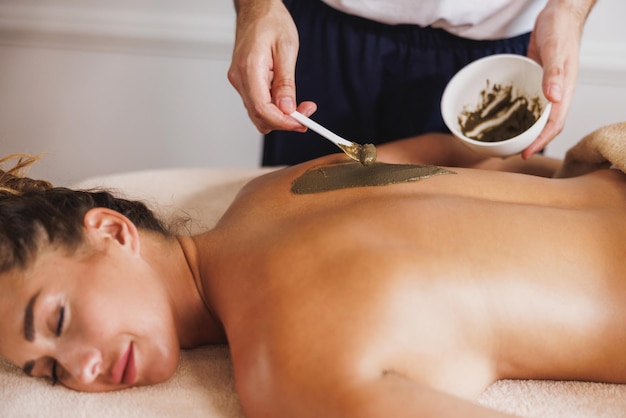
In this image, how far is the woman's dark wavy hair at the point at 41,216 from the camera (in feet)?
3.28

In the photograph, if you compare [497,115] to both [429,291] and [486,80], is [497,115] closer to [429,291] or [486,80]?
[486,80]

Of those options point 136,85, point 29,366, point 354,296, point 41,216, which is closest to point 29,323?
point 29,366

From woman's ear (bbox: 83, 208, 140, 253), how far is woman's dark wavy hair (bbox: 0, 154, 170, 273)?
0.02 metres

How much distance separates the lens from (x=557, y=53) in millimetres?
1186

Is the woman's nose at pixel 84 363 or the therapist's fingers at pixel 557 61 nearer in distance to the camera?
the woman's nose at pixel 84 363

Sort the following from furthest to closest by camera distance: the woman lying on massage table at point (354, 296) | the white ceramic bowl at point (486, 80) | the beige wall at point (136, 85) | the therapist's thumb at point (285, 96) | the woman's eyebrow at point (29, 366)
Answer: the beige wall at point (136, 85) < the white ceramic bowl at point (486, 80) < the therapist's thumb at point (285, 96) < the woman's eyebrow at point (29, 366) < the woman lying on massage table at point (354, 296)

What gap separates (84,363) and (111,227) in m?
0.24

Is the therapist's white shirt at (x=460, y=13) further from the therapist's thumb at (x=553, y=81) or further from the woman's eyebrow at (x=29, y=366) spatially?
the woman's eyebrow at (x=29, y=366)

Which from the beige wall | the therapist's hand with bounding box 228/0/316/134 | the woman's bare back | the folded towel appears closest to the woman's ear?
the woman's bare back

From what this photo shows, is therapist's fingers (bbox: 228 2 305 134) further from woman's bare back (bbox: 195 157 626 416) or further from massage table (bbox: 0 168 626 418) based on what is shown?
massage table (bbox: 0 168 626 418)

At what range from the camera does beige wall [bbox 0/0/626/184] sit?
2004mm

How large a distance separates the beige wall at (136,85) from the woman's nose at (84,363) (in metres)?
1.28

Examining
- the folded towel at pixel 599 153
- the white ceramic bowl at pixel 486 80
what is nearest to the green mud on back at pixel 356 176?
the white ceramic bowl at pixel 486 80

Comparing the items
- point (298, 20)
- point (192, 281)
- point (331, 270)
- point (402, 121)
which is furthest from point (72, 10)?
point (331, 270)
